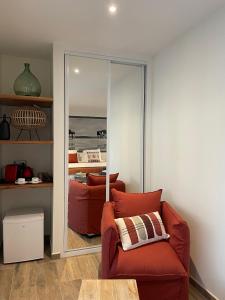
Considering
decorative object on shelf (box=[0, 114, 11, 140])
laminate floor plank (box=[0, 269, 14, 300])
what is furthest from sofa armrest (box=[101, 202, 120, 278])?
decorative object on shelf (box=[0, 114, 11, 140])

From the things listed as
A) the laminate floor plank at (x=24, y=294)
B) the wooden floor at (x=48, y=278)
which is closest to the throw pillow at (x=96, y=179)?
the wooden floor at (x=48, y=278)

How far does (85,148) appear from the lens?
2980 millimetres

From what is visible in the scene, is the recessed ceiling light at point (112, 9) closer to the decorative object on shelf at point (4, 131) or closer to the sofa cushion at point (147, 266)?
the decorative object on shelf at point (4, 131)

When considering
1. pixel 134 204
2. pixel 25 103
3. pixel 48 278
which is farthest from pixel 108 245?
pixel 25 103

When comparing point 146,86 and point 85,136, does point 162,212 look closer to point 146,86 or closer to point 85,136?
point 85,136

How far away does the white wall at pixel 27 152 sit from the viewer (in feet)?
10.1

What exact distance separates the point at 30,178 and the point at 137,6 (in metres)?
2.14

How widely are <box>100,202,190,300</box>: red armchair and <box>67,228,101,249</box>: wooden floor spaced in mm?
1072

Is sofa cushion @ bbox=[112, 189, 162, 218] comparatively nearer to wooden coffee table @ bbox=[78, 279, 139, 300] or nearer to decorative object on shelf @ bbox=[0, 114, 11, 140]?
wooden coffee table @ bbox=[78, 279, 139, 300]

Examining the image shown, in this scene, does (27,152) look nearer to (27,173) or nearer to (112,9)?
(27,173)

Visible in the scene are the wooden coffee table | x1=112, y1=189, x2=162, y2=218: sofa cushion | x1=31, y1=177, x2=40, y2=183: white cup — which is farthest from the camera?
x1=31, y1=177, x2=40, y2=183: white cup

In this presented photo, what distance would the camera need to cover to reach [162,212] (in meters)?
2.44

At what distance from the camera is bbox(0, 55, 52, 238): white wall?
10.1ft

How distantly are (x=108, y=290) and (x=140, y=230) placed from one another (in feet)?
2.29
